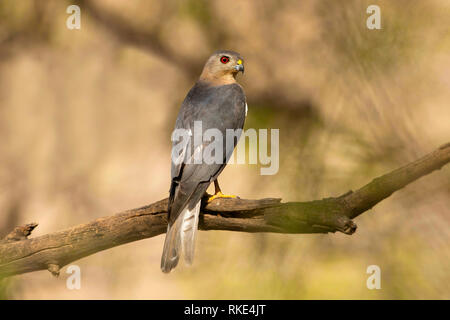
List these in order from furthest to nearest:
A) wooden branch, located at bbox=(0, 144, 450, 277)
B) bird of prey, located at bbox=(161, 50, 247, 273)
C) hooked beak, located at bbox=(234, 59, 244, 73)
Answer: hooked beak, located at bbox=(234, 59, 244, 73) < bird of prey, located at bbox=(161, 50, 247, 273) < wooden branch, located at bbox=(0, 144, 450, 277)

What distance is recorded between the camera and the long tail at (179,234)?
3113 millimetres

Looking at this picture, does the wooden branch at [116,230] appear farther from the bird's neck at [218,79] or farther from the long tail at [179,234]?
the bird's neck at [218,79]

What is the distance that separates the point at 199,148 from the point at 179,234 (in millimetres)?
575

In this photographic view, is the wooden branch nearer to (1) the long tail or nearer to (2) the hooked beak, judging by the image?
(1) the long tail

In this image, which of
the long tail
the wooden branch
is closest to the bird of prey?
the long tail

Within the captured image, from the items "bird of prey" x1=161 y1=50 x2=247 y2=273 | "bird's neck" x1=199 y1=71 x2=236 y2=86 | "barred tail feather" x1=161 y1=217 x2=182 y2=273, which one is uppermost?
"bird's neck" x1=199 y1=71 x2=236 y2=86

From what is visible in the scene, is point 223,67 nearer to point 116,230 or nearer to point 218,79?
point 218,79

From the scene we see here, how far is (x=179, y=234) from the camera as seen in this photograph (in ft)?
10.3

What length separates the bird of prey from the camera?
311cm

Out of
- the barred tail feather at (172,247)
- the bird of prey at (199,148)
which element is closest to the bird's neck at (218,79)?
the bird of prey at (199,148)

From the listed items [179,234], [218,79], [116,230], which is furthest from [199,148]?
[218,79]

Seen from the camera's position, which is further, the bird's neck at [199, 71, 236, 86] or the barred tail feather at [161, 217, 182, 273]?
the bird's neck at [199, 71, 236, 86]

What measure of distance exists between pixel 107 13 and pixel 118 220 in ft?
11.7

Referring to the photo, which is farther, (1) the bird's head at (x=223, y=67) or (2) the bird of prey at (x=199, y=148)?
(1) the bird's head at (x=223, y=67)
